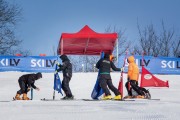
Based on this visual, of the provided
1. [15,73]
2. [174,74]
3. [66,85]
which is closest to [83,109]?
[66,85]

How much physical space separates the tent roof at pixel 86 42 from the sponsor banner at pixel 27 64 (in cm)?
200

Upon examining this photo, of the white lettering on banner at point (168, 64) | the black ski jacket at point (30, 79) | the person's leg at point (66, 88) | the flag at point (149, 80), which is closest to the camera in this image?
the person's leg at point (66, 88)

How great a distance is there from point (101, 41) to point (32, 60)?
597 cm

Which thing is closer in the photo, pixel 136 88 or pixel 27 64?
pixel 136 88

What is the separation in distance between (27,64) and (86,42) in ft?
16.9

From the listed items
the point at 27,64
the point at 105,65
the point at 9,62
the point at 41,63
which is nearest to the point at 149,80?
the point at 105,65

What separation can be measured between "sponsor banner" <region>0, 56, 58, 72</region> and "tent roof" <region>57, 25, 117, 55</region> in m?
2.00

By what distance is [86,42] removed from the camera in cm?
2364

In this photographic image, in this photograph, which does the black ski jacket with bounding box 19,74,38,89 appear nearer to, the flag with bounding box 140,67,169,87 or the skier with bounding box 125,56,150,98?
the skier with bounding box 125,56,150,98

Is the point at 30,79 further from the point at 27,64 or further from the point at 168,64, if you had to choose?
the point at 168,64

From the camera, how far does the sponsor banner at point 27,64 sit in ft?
88.4

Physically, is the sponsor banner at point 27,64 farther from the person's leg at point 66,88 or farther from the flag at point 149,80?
the person's leg at point 66,88

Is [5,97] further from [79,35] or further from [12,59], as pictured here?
[12,59]

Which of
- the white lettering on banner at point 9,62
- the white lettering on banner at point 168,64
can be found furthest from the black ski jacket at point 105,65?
the white lettering on banner at point 168,64
